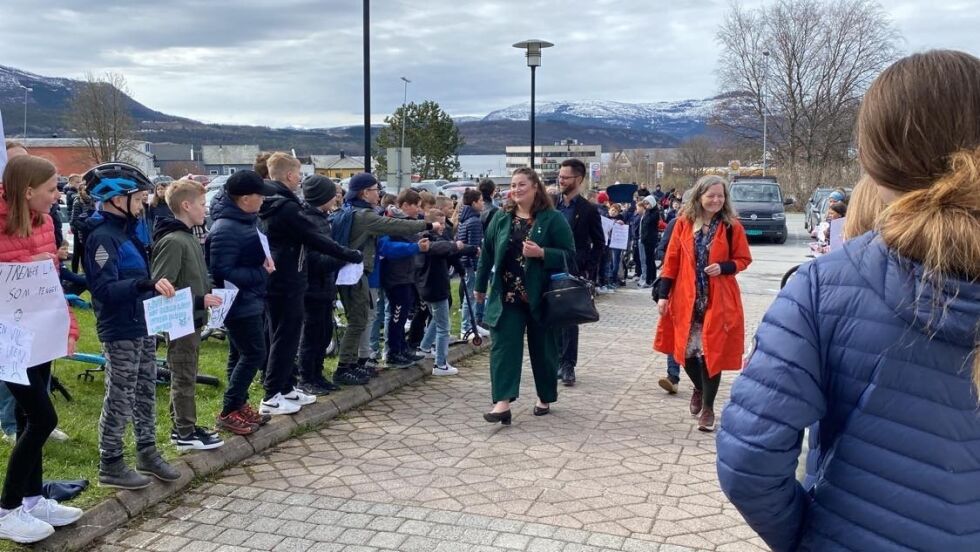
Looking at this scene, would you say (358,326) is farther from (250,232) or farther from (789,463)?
(789,463)

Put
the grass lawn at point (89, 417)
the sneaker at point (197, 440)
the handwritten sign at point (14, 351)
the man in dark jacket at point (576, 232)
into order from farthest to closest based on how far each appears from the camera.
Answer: the man in dark jacket at point (576, 232) < the sneaker at point (197, 440) < the grass lawn at point (89, 417) < the handwritten sign at point (14, 351)

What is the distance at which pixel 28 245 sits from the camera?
4395 mm

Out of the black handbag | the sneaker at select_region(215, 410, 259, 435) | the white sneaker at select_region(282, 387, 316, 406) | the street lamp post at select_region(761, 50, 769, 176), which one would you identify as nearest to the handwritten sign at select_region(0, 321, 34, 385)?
the sneaker at select_region(215, 410, 259, 435)

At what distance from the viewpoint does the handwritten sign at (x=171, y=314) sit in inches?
180

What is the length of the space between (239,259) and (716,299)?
3.68m

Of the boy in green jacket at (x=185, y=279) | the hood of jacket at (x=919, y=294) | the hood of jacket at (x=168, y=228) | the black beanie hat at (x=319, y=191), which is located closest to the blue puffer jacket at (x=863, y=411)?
the hood of jacket at (x=919, y=294)

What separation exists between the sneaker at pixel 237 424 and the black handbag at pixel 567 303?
2.40 meters

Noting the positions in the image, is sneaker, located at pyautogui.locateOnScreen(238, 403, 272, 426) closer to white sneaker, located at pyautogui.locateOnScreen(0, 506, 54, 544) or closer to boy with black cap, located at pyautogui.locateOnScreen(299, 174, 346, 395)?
boy with black cap, located at pyautogui.locateOnScreen(299, 174, 346, 395)

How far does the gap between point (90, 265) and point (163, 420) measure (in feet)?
6.78

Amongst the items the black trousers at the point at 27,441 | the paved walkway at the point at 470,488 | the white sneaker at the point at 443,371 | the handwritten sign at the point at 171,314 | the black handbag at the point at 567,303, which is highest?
the handwritten sign at the point at 171,314

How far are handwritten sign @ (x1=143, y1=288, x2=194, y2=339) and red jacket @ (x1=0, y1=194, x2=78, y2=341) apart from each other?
42 cm

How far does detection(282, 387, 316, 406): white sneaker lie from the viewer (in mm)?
6676

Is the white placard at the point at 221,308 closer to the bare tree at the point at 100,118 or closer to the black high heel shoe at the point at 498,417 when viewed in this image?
the black high heel shoe at the point at 498,417

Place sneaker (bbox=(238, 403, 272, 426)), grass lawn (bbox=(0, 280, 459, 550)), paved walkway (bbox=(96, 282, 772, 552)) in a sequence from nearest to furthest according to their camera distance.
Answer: paved walkway (bbox=(96, 282, 772, 552)) → grass lawn (bbox=(0, 280, 459, 550)) → sneaker (bbox=(238, 403, 272, 426))
